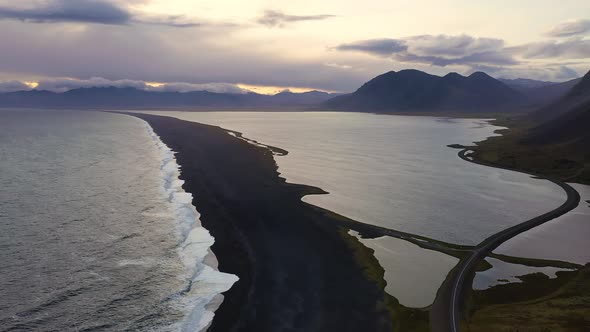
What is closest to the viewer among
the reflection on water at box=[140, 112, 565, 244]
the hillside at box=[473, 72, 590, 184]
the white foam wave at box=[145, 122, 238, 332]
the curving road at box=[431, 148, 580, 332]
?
the white foam wave at box=[145, 122, 238, 332]

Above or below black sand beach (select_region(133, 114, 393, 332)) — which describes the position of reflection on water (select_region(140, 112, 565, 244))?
above

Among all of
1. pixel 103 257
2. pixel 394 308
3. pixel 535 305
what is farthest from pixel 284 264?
pixel 535 305

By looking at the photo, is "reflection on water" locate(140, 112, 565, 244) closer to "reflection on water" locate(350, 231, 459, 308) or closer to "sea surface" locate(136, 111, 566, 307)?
"sea surface" locate(136, 111, 566, 307)

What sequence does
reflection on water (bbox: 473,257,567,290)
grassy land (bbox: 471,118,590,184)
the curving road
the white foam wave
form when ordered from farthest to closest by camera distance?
grassy land (bbox: 471,118,590,184), reflection on water (bbox: 473,257,567,290), the curving road, the white foam wave

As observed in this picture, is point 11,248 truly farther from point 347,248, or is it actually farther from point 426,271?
point 426,271

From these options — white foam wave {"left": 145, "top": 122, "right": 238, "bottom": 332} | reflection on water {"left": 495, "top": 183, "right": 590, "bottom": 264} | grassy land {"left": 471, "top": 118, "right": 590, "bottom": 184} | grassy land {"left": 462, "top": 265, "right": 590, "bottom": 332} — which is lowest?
white foam wave {"left": 145, "top": 122, "right": 238, "bottom": 332}

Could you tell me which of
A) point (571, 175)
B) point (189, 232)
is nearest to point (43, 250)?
point (189, 232)

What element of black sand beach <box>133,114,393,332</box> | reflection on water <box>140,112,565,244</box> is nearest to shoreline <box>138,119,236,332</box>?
black sand beach <box>133,114,393,332</box>
